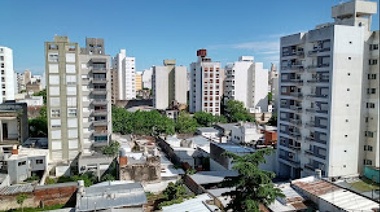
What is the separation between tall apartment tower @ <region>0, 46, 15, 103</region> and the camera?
53366mm

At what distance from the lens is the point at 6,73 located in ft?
177

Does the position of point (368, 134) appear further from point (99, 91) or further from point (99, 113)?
point (99, 91)

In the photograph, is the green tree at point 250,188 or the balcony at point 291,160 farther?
the balcony at point 291,160

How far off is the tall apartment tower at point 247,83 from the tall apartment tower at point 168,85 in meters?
10.3

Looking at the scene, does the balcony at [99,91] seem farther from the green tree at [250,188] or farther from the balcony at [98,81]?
the green tree at [250,188]

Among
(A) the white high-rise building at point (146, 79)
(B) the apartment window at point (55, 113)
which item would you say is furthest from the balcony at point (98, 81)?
(A) the white high-rise building at point (146, 79)

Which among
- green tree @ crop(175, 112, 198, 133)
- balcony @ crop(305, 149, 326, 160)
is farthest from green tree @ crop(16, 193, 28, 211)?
green tree @ crop(175, 112, 198, 133)

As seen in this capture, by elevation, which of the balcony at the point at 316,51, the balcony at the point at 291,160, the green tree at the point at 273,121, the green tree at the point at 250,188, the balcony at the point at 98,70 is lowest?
the balcony at the point at 291,160

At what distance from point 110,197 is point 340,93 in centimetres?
1832

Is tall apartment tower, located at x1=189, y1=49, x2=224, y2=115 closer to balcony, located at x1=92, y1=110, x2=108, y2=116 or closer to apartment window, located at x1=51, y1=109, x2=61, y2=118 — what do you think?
balcony, located at x1=92, y1=110, x2=108, y2=116

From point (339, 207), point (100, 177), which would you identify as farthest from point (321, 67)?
point (100, 177)

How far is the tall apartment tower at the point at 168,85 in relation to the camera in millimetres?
71250

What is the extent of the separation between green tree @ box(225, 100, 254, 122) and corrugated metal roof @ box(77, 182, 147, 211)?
40.6 meters

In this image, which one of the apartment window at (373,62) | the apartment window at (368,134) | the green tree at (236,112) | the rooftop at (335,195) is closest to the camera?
the rooftop at (335,195)
